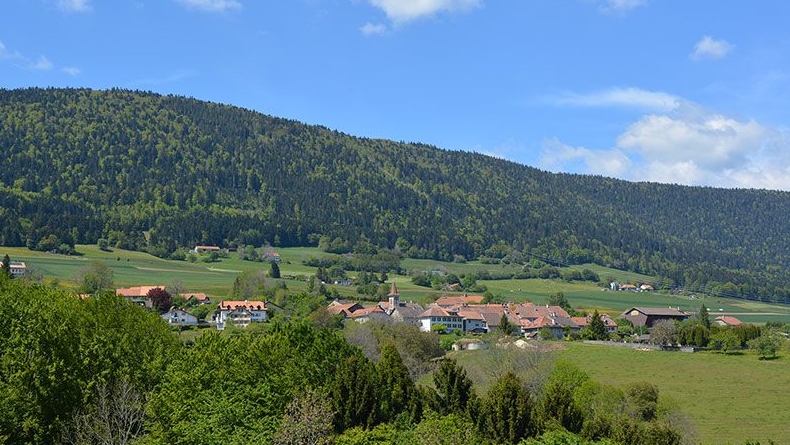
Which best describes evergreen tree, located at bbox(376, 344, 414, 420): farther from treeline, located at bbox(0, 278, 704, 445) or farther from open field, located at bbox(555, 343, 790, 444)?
open field, located at bbox(555, 343, 790, 444)

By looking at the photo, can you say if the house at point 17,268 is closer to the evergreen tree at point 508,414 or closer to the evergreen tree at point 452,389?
the evergreen tree at point 452,389

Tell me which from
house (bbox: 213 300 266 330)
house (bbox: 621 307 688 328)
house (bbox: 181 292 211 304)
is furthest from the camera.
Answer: house (bbox: 621 307 688 328)

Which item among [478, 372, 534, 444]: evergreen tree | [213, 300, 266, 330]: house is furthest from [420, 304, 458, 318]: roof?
[478, 372, 534, 444]: evergreen tree

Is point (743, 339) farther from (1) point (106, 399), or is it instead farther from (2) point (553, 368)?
(1) point (106, 399)

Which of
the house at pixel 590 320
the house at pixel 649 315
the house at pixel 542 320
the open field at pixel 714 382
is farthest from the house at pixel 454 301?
the open field at pixel 714 382

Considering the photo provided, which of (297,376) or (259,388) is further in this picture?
(297,376)

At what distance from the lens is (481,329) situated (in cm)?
13712

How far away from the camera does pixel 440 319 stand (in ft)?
451

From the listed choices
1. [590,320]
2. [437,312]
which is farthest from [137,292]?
[590,320]

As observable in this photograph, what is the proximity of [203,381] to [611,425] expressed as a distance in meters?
20.3

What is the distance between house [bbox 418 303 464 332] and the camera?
443 feet

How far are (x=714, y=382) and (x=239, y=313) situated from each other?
70.5m

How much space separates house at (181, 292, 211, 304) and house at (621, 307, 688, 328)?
66.2m

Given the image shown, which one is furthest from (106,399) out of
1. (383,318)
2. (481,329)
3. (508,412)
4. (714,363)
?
(481,329)
